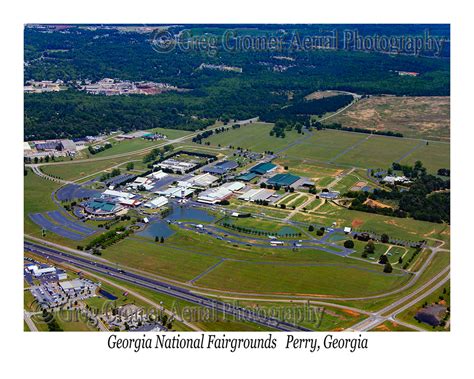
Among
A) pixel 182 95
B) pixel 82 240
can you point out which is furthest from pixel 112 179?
pixel 182 95

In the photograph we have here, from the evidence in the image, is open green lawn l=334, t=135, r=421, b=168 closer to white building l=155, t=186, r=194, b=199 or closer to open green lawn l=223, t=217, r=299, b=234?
white building l=155, t=186, r=194, b=199

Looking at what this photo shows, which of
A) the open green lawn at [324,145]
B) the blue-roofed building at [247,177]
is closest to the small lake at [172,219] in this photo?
the blue-roofed building at [247,177]

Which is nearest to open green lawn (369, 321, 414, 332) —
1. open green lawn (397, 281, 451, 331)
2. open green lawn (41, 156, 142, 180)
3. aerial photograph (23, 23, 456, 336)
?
aerial photograph (23, 23, 456, 336)

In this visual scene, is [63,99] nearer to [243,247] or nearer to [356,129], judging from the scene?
[356,129]

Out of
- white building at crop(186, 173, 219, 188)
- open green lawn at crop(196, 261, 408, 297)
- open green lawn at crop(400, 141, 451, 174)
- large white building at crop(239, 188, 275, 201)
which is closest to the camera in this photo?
open green lawn at crop(196, 261, 408, 297)

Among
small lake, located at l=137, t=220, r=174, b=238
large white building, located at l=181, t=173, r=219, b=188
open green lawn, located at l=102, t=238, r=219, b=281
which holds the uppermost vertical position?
large white building, located at l=181, t=173, r=219, b=188

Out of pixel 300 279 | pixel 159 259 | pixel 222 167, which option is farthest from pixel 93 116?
pixel 300 279

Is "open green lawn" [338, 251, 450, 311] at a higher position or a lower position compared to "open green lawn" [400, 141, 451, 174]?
lower

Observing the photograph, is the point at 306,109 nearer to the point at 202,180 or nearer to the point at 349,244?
the point at 202,180
